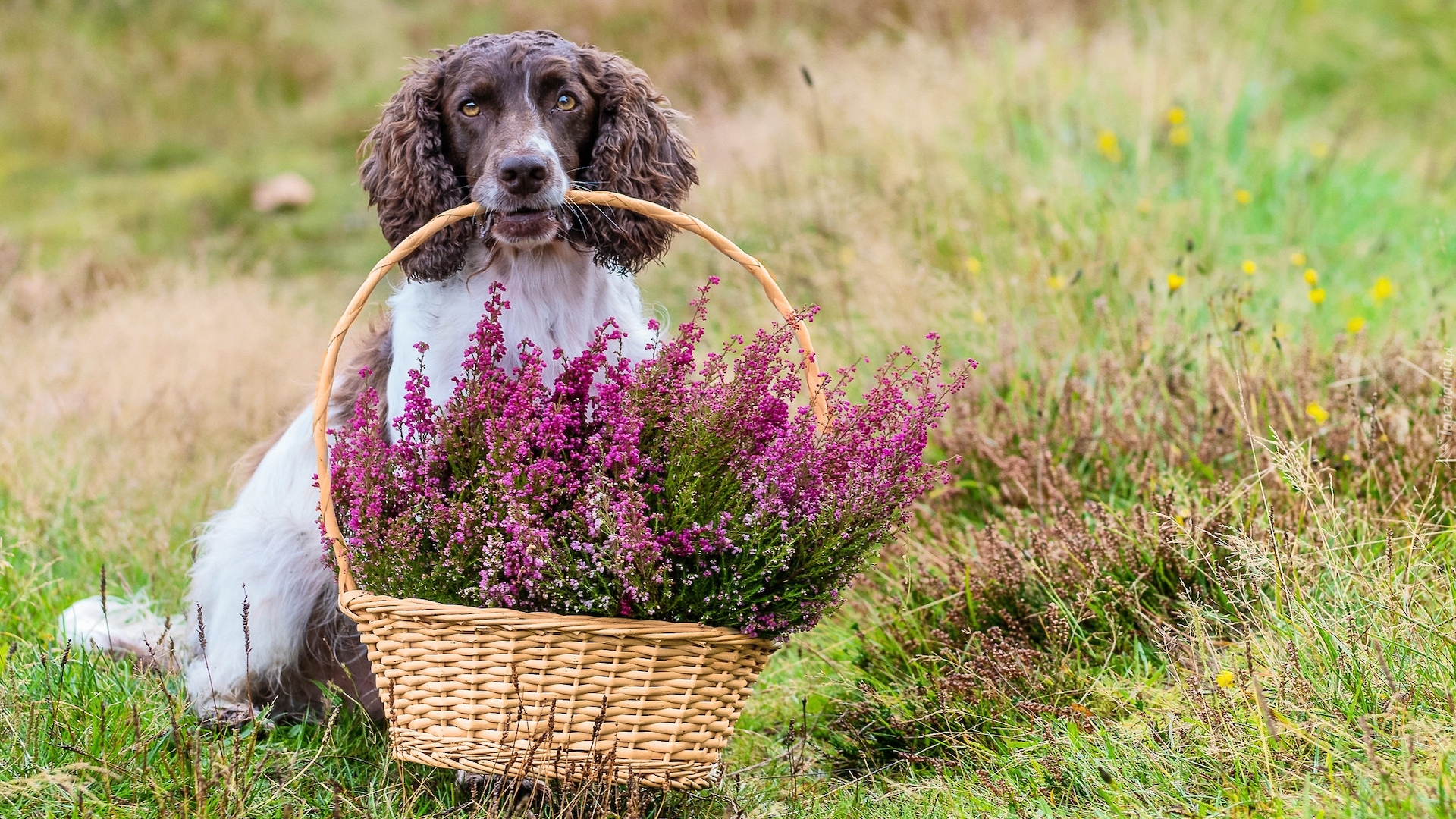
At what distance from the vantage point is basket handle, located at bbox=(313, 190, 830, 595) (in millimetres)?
2557

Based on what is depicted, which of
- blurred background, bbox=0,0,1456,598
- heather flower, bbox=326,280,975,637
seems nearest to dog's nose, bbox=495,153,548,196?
heather flower, bbox=326,280,975,637

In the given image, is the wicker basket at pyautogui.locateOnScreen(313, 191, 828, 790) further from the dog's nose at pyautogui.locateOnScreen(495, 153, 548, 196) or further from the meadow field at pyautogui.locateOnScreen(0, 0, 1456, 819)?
the dog's nose at pyautogui.locateOnScreen(495, 153, 548, 196)

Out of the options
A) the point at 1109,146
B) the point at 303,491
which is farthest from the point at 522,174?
the point at 1109,146

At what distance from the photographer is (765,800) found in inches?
109

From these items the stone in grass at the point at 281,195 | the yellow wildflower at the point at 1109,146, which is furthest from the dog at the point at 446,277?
the stone in grass at the point at 281,195

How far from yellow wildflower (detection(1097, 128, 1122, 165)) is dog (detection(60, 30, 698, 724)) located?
3.12 metres

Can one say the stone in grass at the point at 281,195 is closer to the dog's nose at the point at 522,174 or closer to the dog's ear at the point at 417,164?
the dog's ear at the point at 417,164

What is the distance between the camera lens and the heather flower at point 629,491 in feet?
7.70

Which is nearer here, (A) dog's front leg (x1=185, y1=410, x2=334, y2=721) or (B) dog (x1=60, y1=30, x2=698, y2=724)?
(B) dog (x1=60, y1=30, x2=698, y2=724)

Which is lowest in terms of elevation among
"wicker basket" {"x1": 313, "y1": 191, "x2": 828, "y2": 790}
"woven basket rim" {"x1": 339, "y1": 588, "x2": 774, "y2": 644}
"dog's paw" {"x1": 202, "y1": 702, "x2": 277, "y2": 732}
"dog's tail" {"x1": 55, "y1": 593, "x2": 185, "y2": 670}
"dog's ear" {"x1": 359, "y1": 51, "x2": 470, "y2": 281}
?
"dog's paw" {"x1": 202, "y1": 702, "x2": 277, "y2": 732}

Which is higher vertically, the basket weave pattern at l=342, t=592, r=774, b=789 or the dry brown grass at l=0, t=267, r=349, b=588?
the basket weave pattern at l=342, t=592, r=774, b=789

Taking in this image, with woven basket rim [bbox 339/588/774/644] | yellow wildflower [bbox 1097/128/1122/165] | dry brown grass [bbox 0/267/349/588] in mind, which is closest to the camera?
woven basket rim [bbox 339/588/774/644]

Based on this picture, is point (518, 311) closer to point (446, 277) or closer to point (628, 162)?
point (446, 277)

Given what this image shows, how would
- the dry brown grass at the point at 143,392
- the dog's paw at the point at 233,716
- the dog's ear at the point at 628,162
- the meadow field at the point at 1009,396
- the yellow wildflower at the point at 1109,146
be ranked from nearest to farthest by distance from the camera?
the meadow field at the point at 1009,396
the dog's paw at the point at 233,716
the dog's ear at the point at 628,162
the dry brown grass at the point at 143,392
the yellow wildflower at the point at 1109,146
